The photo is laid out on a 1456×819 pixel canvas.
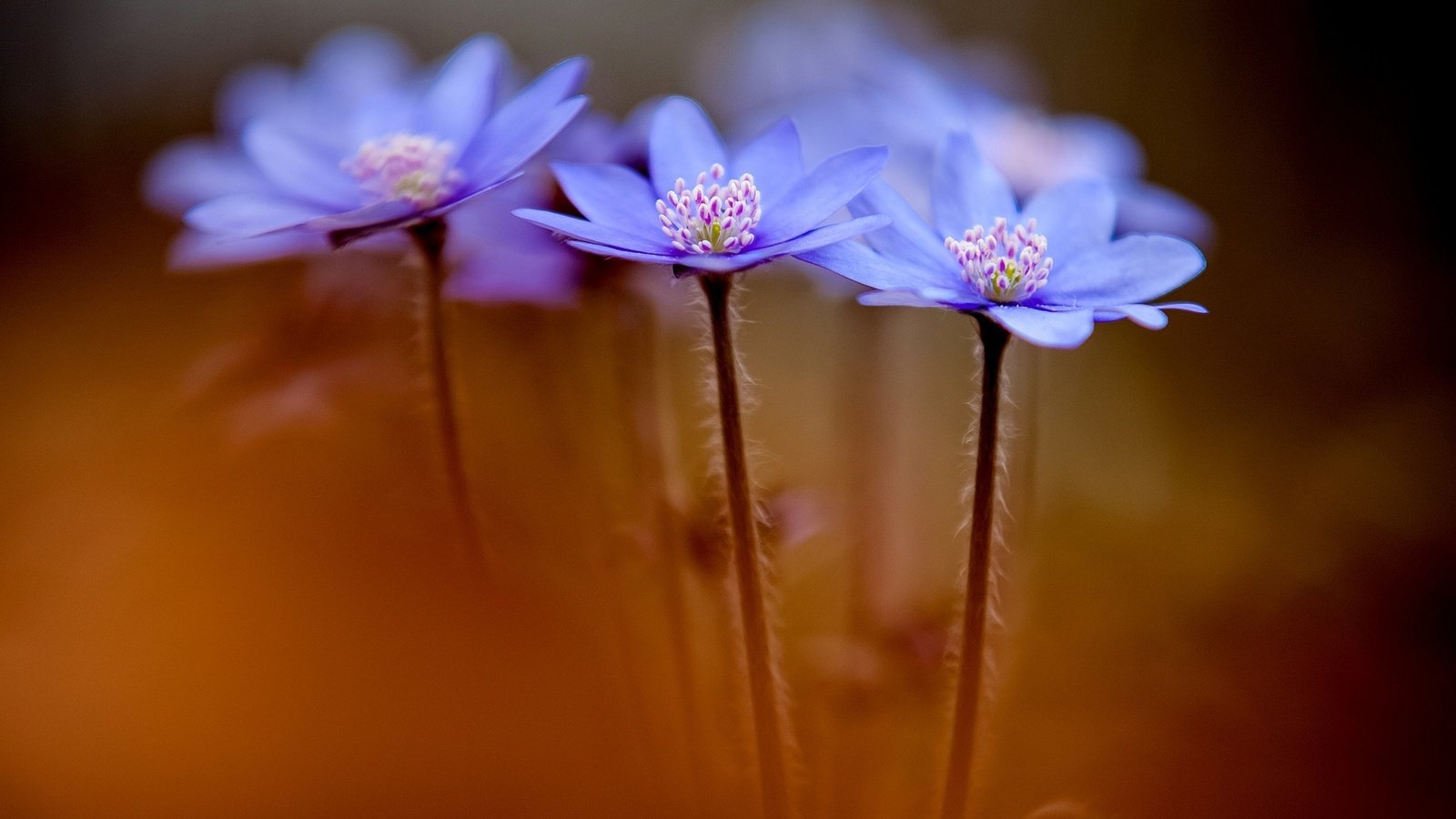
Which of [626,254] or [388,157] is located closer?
[626,254]

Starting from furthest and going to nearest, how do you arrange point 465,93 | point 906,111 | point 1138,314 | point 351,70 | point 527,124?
point 351,70 < point 906,111 < point 465,93 < point 527,124 < point 1138,314

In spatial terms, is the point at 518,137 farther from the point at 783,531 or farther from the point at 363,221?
the point at 783,531

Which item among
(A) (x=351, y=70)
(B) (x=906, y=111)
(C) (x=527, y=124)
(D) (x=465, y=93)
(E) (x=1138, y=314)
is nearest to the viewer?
(E) (x=1138, y=314)

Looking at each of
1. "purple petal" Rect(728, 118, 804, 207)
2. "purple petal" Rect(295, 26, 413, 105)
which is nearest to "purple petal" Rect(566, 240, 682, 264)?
"purple petal" Rect(728, 118, 804, 207)

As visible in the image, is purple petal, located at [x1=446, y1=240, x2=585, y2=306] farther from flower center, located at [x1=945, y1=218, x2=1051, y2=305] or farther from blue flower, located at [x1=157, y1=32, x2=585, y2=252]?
flower center, located at [x1=945, y1=218, x2=1051, y2=305]

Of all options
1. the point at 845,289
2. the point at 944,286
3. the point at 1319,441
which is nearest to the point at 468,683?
the point at 944,286

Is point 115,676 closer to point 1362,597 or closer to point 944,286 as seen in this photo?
point 944,286

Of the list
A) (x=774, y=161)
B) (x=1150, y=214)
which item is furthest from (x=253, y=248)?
(x=1150, y=214)
